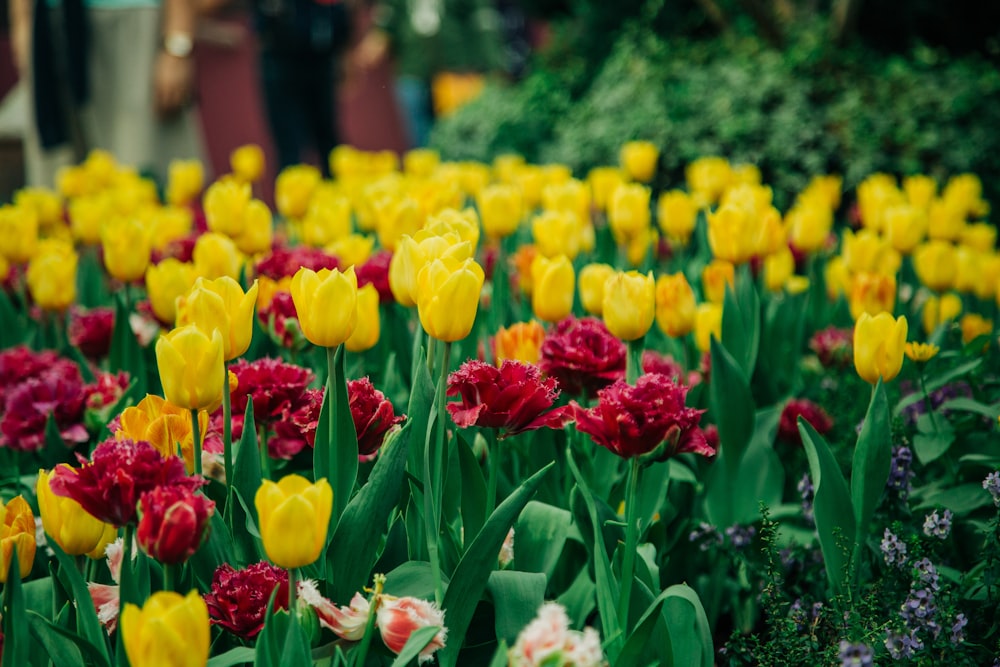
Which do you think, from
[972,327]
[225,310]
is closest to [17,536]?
[225,310]

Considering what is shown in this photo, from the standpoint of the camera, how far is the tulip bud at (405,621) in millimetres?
1078

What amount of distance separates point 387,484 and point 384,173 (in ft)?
9.56

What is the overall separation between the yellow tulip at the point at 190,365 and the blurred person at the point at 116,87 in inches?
137

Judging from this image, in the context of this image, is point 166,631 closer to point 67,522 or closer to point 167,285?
point 67,522

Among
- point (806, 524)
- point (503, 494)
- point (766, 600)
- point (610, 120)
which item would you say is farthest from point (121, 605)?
point (610, 120)

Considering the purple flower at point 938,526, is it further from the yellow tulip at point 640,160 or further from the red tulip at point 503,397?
the yellow tulip at point 640,160

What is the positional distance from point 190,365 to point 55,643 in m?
0.33

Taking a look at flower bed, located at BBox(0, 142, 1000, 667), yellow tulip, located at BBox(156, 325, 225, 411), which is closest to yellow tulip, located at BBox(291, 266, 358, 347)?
flower bed, located at BBox(0, 142, 1000, 667)

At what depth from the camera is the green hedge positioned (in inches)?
155

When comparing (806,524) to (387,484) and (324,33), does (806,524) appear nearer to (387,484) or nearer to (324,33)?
(387,484)

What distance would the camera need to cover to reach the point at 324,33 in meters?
5.37

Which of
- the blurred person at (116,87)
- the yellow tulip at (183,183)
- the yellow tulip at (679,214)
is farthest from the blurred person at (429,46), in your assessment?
the yellow tulip at (679,214)

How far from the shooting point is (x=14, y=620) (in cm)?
103

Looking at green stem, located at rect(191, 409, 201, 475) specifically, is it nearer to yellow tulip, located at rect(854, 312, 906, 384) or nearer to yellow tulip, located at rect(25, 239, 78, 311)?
yellow tulip, located at rect(854, 312, 906, 384)
